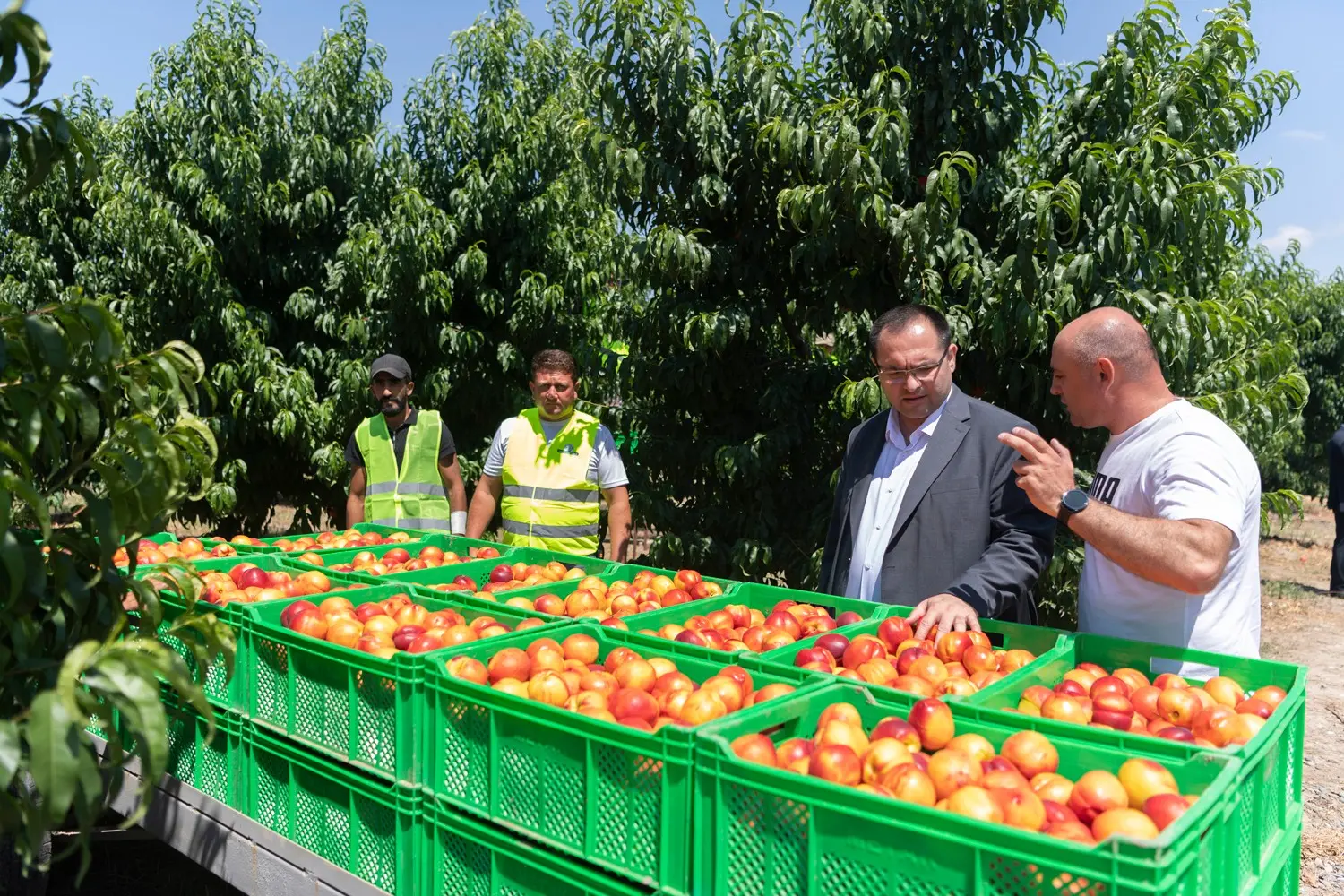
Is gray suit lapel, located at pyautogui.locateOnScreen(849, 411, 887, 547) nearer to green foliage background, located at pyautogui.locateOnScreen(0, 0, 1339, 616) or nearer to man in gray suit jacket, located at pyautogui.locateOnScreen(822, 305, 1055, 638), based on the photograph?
man in gray suit jacket, located at pyautogui.locateOnScreen(822, 305, 1055, 638)

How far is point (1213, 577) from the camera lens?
258 cm

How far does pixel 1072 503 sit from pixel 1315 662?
8.35m

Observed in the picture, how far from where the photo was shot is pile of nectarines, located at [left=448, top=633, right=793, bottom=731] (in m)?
2.19

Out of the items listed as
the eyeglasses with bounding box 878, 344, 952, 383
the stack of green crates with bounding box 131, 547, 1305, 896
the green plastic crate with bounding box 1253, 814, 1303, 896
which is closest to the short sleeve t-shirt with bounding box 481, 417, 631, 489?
the eyeglasses with bounding box 878, 344, 952, 383

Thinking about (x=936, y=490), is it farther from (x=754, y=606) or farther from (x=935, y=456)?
(x=754, y=606)

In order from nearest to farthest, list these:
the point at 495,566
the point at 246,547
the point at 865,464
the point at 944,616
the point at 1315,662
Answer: the point at 944,616, the point at 865,464, the point at 495,566, the point at 246,547, the point at 1315,662

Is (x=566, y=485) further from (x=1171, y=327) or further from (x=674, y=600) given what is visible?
(x=1171, y=327)

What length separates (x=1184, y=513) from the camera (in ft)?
8.57

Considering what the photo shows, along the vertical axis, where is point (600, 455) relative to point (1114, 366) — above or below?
below

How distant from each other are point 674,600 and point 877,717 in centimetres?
134

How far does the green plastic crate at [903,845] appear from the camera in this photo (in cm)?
137

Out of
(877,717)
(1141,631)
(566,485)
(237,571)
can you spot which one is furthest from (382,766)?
(566,485)

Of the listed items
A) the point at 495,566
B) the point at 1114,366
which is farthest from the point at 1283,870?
the point at 495,566

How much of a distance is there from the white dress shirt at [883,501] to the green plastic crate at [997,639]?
60cm
